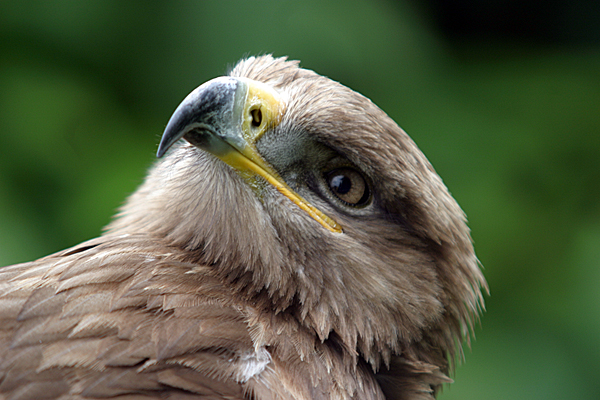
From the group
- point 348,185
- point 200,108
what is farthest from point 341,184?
point 200,108

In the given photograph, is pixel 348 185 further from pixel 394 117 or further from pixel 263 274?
pixel 394 117

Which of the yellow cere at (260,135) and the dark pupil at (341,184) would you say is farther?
the dark pupil at (341,184)

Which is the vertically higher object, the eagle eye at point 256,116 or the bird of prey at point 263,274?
the eagle eye at point 256,116

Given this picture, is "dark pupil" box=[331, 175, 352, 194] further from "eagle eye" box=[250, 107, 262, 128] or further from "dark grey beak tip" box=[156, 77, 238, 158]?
"dark grey beak tip" box=[156, 77, 238, 158]

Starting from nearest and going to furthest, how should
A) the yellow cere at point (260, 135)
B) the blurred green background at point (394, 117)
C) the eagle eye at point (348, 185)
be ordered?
the yellow cere at point (260, 135) < the eagle eye at point (348, 185) < the blurred green background at point (394, 117)

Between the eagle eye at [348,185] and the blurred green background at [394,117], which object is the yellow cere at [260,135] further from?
the blurred green background at [394,117]

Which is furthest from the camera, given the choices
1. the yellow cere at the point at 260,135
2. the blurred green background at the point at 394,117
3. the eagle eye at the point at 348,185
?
the blurred green background at the point at 394,117

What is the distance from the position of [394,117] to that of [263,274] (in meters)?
2.30

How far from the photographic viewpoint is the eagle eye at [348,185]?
2180 millimetres

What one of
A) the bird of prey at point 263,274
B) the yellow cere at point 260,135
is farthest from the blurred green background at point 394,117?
the yellow cere at point 260,135

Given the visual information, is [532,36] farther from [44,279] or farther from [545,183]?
[44,279]

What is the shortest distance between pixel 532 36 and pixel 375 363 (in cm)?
347

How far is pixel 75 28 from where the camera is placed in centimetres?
389

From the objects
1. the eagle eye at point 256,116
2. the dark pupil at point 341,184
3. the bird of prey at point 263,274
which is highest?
the eagle eye at point 256,116
